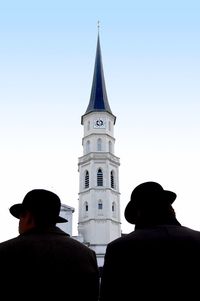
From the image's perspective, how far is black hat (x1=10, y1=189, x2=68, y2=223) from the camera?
4395 mm

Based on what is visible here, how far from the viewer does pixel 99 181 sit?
5603 cm

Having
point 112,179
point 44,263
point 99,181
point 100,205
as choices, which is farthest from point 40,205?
point 112,179

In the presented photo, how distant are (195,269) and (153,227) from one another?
567 millimetres

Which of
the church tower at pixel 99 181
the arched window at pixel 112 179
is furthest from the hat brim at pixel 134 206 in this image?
the arched window at pixel 112 179

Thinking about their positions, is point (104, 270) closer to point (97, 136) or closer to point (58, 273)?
point (58, 273)

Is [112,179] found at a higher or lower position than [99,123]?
lower

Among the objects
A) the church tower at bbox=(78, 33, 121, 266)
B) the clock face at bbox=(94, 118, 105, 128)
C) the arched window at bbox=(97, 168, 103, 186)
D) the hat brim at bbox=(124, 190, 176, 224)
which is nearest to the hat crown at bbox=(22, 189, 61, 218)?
the hat brim at bbox=(124, 190, 176, 224)

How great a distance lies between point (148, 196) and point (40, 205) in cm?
122

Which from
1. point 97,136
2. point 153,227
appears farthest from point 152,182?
point 97,136

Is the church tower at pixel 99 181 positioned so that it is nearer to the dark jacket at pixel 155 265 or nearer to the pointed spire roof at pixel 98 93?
the pointed spire roof at pixel 98 93

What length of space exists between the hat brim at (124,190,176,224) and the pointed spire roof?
59250 millimetres

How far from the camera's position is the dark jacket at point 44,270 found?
3.94 m

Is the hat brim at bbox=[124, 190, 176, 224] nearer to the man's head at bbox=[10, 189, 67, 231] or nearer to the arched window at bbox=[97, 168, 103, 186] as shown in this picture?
the man's head at bbox=[10, 189, 67, 231]

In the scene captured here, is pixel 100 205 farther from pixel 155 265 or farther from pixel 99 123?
pixel 155 265
